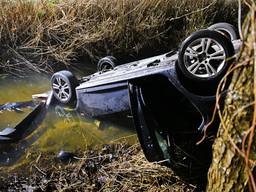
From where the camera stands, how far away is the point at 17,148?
17.1ft

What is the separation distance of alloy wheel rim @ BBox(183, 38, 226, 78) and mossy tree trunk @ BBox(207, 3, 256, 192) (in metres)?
1.19

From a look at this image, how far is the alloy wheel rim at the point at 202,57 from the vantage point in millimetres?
3573

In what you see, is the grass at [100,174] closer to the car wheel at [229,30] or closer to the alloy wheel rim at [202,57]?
the alloy wheel rim at [202,57]

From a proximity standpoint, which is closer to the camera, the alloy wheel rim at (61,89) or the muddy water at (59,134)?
the muddy water at (59,134)

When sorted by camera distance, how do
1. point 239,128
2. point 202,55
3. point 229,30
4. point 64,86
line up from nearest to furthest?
point 239,128, point 202,55, point 229,30, point 64,86

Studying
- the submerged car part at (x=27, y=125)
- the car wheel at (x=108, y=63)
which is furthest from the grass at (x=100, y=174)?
the car wheel at (x=108, y=63)

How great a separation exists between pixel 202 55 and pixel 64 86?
2462 mm

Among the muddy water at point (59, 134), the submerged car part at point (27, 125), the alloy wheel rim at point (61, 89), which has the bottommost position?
the muddy water at point (59, 134)

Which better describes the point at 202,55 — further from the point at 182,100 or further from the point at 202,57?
the point at 182,100

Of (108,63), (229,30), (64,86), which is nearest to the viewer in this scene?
(229,30)

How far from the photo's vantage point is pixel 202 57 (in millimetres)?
3650

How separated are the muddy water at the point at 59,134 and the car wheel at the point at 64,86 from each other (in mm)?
319

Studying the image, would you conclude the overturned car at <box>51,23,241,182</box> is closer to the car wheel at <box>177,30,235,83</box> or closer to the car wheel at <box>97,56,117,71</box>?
the car wheel at <box>177,30,235,83</box>

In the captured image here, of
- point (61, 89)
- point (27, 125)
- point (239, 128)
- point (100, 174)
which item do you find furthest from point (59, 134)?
point (239, 128)
